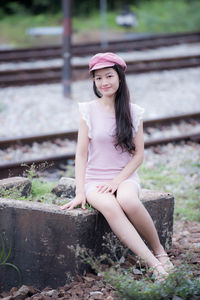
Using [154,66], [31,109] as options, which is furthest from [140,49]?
[31,109]

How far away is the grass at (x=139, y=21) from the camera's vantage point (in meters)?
19.8

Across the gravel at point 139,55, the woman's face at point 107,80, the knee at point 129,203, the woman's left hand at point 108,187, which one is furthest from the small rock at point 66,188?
the gravel at point 139,55

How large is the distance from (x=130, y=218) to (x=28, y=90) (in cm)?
703

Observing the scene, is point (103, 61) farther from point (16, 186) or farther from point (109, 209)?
point (16, 186)

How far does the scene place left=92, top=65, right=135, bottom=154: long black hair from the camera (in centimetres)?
315

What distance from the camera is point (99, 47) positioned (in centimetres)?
1316

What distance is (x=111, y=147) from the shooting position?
322cm

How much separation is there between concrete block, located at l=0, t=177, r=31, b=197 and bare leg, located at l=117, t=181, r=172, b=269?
0.82m

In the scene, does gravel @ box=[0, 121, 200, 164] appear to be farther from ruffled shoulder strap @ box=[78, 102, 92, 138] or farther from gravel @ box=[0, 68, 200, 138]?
ruffled shoulder strap @ box=[78, 102, 92, 138]

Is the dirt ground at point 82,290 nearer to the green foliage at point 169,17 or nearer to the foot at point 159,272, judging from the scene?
the foot at point 159,272

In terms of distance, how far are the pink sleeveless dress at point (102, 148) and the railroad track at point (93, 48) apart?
9.04 metres

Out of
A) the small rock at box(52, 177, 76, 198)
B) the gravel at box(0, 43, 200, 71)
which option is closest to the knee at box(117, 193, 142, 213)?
the small rock at box(52, 177, 76, 198)

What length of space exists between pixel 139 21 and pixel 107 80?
1974cm

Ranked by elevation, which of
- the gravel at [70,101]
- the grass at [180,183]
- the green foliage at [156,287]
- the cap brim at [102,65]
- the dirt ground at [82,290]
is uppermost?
the cap brim at [102,65]
